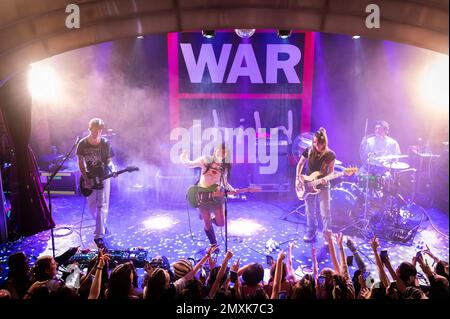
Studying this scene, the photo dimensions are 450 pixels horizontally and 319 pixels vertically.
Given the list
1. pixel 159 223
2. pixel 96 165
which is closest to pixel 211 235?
pixel 159 223

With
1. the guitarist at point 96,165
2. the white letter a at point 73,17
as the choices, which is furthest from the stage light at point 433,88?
the white letter a at point 73,17

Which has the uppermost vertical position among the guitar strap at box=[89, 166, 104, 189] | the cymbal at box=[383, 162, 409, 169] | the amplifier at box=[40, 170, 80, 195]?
the cymbal at box=[383, 162, 409, 169]

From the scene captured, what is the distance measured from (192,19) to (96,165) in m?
2.88

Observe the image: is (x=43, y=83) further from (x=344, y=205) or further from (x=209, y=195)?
(x=344, y=205)

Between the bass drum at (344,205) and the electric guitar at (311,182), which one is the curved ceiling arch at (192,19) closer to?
the electric guitar at (311,182)

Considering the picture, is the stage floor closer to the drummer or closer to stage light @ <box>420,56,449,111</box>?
the drummer

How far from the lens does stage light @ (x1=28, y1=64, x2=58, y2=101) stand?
25.7ft

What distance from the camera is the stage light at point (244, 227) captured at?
6.52 metres

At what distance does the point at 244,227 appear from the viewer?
6.79m

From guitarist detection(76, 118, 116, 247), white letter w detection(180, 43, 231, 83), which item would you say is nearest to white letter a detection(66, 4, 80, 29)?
guitarist detection(76, 118, 116, 247)

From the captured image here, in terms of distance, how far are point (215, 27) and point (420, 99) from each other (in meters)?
5.90

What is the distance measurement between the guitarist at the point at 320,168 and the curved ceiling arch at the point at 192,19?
1.79 meters

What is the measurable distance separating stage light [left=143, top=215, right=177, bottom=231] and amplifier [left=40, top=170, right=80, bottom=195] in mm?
2208
